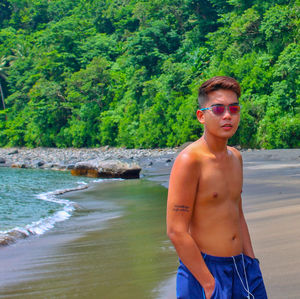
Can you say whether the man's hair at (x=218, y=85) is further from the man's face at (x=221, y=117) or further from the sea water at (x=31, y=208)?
the sea water at (x=31, y=208)

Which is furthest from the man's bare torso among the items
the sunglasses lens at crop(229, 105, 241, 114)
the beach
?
the beach

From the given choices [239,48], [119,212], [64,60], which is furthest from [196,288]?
[64,60]

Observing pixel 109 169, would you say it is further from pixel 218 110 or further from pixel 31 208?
pixel 218 110

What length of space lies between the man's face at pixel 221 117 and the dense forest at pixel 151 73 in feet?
74.1

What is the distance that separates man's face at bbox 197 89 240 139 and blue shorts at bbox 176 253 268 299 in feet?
1.92

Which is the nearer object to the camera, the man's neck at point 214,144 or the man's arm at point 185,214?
the man's arm at point 185,214

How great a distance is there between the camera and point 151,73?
3638cm

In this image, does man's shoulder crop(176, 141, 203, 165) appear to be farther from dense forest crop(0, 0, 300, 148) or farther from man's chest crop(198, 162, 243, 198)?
dense forest crop(0, 0, 300, 148)

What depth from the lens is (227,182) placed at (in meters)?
2.11

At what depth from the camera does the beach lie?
12.8 feet

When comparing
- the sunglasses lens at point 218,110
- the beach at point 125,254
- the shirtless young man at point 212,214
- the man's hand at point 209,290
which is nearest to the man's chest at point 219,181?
the shirtless young man at point 212,214

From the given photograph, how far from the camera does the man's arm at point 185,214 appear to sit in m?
1.91

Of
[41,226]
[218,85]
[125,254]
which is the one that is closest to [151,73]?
[41,226]

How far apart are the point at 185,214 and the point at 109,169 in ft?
54.3
